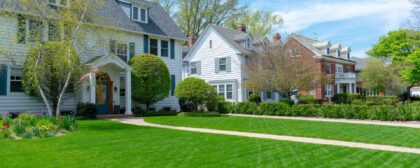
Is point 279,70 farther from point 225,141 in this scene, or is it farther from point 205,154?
point 205,154

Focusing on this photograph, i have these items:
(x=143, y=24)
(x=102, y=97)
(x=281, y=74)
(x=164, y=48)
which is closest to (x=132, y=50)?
(x=143, y=24)

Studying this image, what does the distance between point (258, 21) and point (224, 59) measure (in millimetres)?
16178

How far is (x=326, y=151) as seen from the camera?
768cm

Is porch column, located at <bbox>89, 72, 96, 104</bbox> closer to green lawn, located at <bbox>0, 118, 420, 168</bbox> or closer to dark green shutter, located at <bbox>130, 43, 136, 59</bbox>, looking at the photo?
dark green shutter, located at <bbox>130, 43, 136, 59</bbox>

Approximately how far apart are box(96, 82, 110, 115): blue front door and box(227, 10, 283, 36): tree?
2639cm

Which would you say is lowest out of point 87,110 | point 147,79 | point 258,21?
point 87,110

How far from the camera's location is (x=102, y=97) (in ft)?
66.5

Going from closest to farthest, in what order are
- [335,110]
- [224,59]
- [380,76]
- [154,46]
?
1. [335,110]
2. [154,46]
3. [224,59]
4. [380,76]

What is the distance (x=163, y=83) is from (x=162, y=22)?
600cm

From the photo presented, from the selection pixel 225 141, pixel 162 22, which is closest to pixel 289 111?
pixel 162 22

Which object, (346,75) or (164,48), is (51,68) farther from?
(346,75)

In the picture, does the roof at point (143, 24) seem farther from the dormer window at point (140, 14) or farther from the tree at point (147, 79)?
the tree at point (147, 79)

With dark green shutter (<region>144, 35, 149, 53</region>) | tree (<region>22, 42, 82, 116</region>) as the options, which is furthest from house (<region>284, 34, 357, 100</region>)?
tree (<region>22, 42, 82, 116</region>)

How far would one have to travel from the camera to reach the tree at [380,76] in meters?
35.5
